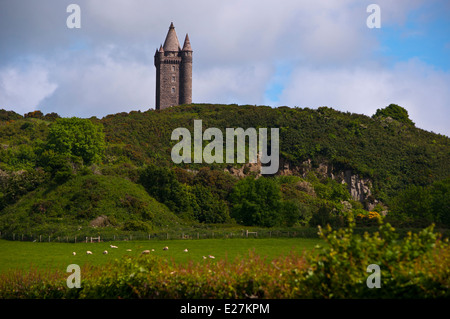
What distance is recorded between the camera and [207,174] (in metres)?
90.9

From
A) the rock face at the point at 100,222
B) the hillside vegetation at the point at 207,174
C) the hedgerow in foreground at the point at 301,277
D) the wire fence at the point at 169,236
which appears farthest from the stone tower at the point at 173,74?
the hedgerow in foreground at the point at 301,277

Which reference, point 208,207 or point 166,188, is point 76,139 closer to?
point 166,188

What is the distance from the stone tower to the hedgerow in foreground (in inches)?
4469

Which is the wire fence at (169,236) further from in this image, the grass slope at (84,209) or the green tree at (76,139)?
the green tree at (76,139)

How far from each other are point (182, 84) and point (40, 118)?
3778 cm

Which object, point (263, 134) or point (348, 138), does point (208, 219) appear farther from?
point (348, 138)

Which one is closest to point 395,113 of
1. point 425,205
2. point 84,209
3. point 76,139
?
point 425,205

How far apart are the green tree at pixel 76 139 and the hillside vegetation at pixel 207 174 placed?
6.9 inches

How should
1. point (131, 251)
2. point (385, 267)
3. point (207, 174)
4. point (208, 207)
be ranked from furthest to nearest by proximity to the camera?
point (207, 174), point (208, 207), point (131, 251), point (385, 267)

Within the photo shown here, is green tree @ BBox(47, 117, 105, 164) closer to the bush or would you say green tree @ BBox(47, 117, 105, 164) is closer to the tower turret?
the tower turret

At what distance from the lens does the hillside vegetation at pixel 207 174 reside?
6956cm

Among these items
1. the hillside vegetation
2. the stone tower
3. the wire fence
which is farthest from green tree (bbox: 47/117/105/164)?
the stone tower

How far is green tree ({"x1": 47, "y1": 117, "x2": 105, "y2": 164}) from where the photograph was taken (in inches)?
3386

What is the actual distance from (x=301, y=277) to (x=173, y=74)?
396 ft
